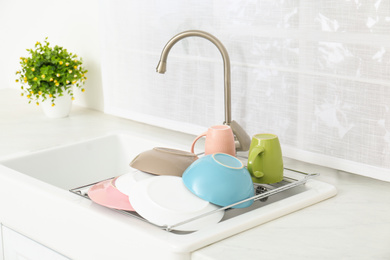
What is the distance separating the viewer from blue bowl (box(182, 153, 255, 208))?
4.33 feet

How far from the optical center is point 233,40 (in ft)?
5.89

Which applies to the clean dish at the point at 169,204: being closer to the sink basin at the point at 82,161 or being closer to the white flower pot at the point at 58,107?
the sink basin at the point at 82,161

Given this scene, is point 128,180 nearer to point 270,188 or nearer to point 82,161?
point 270,188

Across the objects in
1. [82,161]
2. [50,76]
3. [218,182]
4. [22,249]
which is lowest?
[22,249]

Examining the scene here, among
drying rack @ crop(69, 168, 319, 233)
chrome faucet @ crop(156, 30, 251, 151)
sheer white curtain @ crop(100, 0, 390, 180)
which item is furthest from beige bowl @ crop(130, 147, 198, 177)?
sheer white curtain @ crop(100, 0, 390, 180)

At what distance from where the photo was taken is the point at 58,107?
2291 millimetres

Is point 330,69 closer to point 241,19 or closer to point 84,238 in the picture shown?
point 241,19

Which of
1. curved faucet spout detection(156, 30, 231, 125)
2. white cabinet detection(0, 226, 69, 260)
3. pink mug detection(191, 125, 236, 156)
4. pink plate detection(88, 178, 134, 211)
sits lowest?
white cabinet detection(0, 226, 69, 260)

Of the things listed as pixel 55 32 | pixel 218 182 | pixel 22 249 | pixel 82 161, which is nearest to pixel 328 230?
pixel 218 182

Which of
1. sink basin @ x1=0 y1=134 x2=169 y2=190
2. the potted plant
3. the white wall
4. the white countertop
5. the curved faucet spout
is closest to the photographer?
the white countertop

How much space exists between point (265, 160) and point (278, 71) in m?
0.33

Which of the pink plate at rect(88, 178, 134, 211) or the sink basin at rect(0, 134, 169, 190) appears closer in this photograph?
the pink plate at rect(88, 178, 134, 211)

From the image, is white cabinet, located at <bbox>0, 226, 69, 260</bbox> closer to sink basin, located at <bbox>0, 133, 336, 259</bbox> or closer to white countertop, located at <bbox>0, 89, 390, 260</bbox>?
sink basin, located at <bbox>0, 133, 336, 259</bbox>

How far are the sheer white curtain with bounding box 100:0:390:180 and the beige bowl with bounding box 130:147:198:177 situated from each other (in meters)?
0.35
